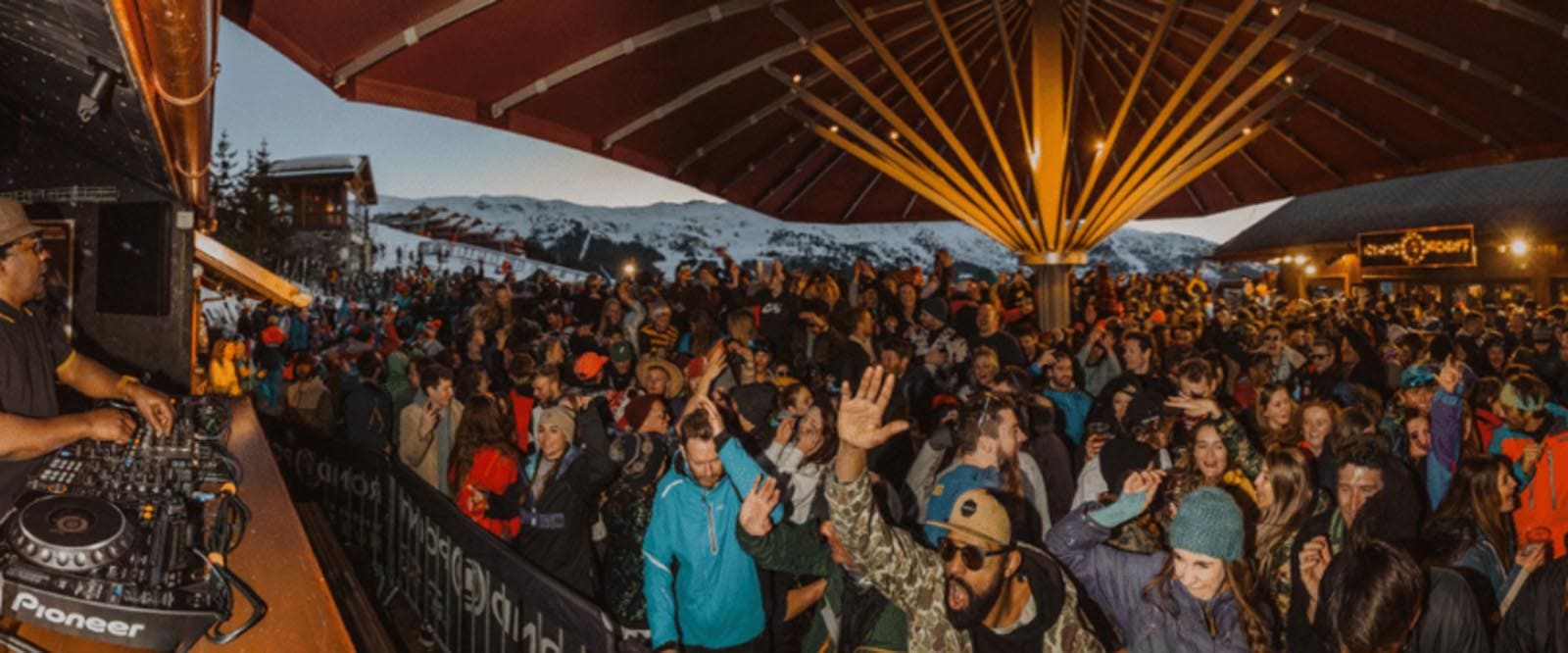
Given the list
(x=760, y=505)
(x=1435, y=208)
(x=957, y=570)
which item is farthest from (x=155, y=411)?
(x=1435, y=208)

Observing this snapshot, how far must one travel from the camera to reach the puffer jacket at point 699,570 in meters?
4.25

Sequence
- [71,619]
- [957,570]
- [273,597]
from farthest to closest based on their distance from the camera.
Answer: [273,597] → [957,570] → [71,619]

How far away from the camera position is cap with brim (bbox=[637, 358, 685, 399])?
7839mm

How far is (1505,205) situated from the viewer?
29.3 metres

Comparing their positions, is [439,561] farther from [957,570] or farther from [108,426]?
[957,570]

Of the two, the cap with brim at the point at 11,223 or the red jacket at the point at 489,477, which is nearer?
the cap with brim at the point at 11,223

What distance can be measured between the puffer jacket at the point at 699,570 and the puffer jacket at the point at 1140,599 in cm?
129

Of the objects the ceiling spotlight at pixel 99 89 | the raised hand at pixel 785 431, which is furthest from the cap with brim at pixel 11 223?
the raised hand at pixel 785 431

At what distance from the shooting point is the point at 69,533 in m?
2.72

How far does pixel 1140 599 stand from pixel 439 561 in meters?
4.19

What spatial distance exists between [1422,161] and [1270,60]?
2855 mm

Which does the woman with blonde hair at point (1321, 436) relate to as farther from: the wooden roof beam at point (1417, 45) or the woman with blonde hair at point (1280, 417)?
the wooden roof beam at point (1417, 45)

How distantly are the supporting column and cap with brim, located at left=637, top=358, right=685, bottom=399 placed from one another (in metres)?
5.87

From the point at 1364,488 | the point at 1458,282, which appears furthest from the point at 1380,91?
the point at 1458,282
